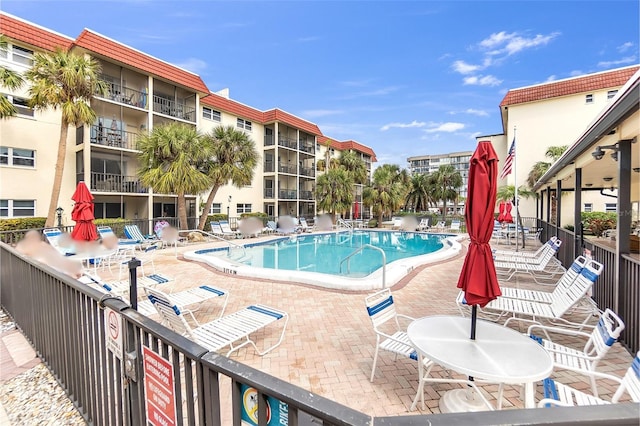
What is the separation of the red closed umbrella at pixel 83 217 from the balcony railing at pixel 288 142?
23843mm

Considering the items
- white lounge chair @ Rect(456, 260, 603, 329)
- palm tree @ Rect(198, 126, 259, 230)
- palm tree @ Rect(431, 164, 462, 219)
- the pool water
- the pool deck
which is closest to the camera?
the pool deck

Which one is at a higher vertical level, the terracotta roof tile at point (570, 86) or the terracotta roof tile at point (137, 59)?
the terracotta roof tile at point (570, 86)

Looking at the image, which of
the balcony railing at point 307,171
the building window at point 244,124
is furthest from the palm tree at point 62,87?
the balcony railing at point 307,171

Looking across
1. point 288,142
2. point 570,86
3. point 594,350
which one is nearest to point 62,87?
point 288,142

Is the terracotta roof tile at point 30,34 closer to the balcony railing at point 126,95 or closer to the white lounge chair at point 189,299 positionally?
the balcony railing at point 126,95

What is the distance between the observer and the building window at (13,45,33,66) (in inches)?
586

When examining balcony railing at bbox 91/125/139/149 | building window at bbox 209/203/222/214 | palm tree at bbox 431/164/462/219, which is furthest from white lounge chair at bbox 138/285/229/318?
palm tree at bbox 431/164/462/219

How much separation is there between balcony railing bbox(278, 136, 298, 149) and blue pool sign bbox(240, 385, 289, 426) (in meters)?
28.7

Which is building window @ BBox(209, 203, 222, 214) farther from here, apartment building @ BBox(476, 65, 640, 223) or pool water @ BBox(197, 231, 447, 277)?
apartment building @ BBox(476, 65, 640, 223)

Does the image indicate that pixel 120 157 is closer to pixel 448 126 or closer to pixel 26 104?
pixel 26 104

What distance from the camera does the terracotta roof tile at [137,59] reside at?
53.6 feet

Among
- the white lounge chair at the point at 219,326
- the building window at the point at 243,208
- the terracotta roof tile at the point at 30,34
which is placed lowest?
the white lounge chair at the point at 219,326

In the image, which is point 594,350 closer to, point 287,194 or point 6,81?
point 6,81

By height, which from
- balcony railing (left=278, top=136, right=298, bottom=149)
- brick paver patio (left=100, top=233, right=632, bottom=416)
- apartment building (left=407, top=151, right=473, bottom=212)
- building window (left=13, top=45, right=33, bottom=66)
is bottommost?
brick paver patio (left=100, top=233, right=632, bottom=416)
